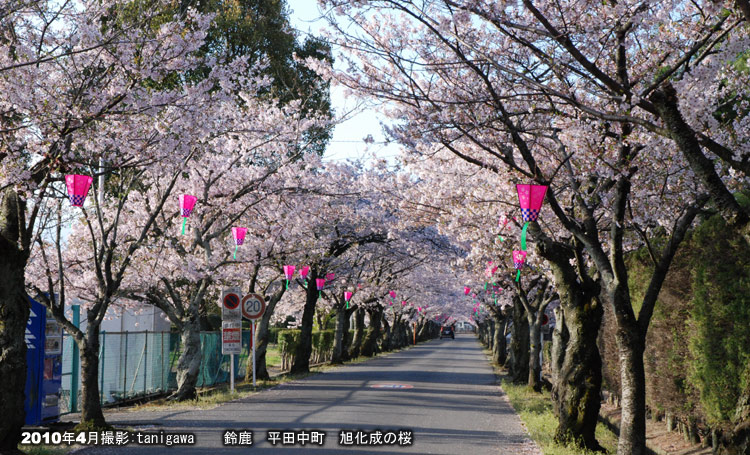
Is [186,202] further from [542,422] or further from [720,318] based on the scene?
[720,318]

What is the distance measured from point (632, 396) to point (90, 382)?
873 cm

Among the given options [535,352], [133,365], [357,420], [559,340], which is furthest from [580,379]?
[133,365]

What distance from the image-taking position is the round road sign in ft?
65.6

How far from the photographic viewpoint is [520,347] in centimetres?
2622

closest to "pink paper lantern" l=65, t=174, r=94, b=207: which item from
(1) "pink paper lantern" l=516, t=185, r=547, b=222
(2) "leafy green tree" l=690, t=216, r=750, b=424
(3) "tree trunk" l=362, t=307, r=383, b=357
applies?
(1) "pink paper lantern" l=516, t=185, r=547, b=222

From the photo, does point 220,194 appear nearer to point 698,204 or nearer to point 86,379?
point 86,379

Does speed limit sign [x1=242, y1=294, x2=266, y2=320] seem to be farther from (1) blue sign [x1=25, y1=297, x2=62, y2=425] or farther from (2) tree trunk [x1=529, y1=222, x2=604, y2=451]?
(2) tree trunk [x1=529, y1=222, x2=604, y2=451]

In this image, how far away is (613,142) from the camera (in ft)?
34.0

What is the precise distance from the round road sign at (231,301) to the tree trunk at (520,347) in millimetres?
10983

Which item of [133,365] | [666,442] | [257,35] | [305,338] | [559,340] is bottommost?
[666,442]

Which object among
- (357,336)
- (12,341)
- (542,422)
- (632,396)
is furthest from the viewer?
(357,336)

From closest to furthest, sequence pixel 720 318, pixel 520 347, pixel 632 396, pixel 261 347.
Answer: pixel 632 396 < pixel 720 318 < pixel 261 347 < pixel 520 347

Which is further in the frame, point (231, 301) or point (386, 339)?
point (386, 339)

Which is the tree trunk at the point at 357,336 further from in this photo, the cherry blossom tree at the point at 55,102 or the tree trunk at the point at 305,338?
the cherry blossom tree at the point at 55,102
